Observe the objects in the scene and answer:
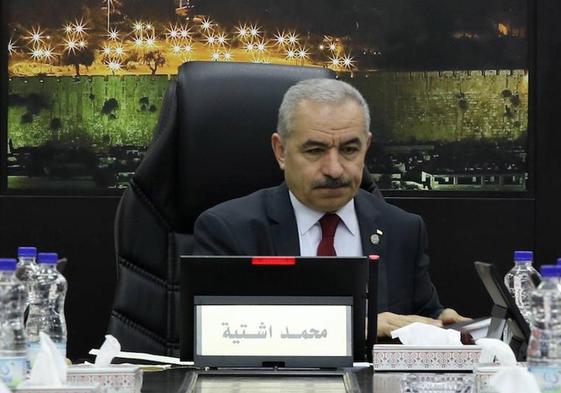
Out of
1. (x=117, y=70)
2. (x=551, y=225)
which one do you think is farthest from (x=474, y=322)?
(x=117, y=70)

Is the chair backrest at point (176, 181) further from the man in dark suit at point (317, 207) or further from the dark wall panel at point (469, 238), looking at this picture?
the dark wall panel at point (469, 238)

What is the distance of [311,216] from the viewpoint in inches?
132

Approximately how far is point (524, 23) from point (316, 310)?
234cm

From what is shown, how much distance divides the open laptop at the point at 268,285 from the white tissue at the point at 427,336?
0.10 metres

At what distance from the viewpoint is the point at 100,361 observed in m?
2.12

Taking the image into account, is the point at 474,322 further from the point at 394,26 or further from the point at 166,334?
the point at 394,26

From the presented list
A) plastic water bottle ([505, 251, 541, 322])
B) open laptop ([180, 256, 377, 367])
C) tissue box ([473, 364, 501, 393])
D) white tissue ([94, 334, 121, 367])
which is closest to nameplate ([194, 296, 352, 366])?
open laptop ([180, 256, 377, 367])

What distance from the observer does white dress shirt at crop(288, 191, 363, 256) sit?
10.9ft

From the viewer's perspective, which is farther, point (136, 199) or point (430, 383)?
point (136, 199)

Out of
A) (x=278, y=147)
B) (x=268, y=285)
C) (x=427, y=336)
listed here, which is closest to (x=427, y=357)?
(x=427, y=336)

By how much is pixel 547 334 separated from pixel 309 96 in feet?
5.06

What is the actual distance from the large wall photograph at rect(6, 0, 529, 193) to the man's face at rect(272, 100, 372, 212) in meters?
1.17

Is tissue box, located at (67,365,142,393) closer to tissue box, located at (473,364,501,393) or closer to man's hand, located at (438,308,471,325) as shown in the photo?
tissue box, located at (473,364,501,393)

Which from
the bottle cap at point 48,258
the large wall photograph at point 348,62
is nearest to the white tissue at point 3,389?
the bottle cap at point 48,258
